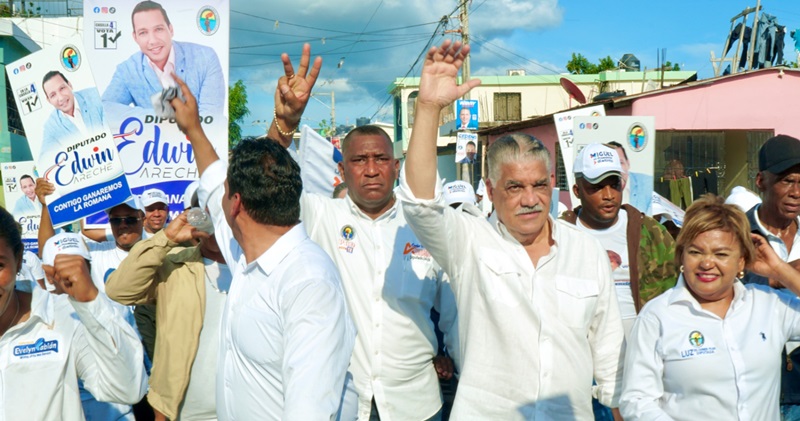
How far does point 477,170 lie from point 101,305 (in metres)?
24.9

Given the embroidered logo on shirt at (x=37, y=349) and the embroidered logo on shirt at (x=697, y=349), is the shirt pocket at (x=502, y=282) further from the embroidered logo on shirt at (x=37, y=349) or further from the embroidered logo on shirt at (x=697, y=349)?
the embroidered logo on shirt at (x=37, y=349)

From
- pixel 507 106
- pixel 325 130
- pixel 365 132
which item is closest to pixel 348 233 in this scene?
pixel 365 132

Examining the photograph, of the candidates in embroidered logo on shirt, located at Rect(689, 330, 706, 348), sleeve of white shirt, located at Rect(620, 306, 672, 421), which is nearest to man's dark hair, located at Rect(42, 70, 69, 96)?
sleeve of white shirt, located at Rect(620, 306, 672, 421)

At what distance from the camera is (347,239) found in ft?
13.3

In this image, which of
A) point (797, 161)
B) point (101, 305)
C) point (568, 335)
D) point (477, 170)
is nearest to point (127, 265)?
point (101, 305)

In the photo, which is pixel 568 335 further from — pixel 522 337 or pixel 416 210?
pixel 416 210

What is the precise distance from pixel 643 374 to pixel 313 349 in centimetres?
165

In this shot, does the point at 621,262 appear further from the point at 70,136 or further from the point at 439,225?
the point at 70,136

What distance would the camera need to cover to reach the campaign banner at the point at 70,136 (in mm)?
5156

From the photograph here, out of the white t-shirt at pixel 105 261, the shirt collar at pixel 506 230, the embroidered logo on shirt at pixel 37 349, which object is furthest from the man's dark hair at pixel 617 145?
the embroidered logo on shirt at pixel 37 349

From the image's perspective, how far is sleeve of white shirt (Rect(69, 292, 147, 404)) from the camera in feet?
9.68

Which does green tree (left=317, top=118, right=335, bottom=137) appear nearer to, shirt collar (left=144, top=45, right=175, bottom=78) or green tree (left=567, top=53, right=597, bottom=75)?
green tree (left=567, top=53, right=597, bottom=75)

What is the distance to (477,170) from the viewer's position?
2744 cm

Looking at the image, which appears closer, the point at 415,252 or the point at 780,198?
the point at 415,252
